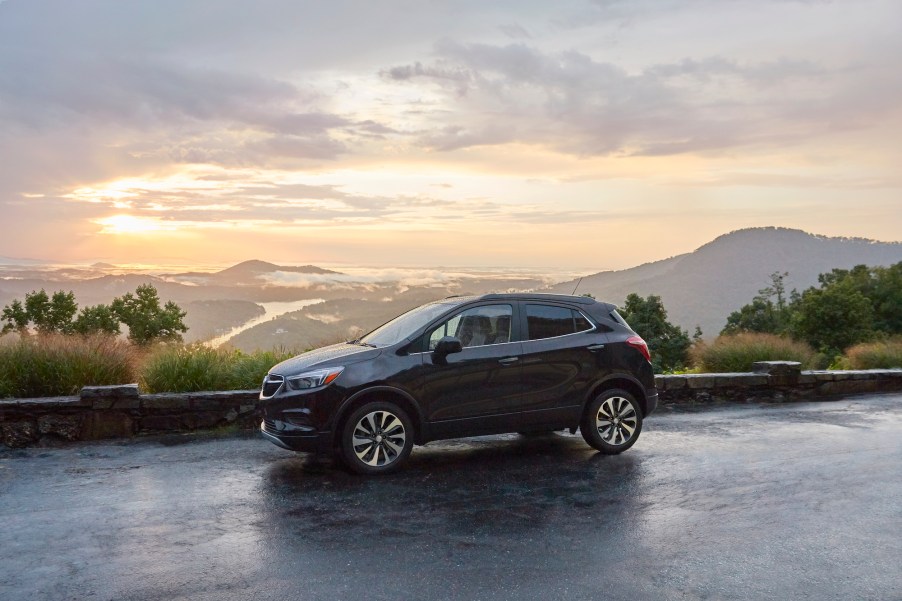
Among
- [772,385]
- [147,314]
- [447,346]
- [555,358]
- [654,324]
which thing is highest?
[147,314]

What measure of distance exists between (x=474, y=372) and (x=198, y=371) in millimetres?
5001

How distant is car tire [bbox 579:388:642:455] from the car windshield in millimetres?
2031

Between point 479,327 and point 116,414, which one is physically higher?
point 479,327

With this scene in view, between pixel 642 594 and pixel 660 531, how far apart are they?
1395 mm

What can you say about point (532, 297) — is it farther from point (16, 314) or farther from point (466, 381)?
point (16, 314)

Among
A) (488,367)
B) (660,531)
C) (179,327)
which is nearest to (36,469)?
(488,367)

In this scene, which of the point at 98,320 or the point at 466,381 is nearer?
the point at 466,381

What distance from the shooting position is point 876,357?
1988 centimetres

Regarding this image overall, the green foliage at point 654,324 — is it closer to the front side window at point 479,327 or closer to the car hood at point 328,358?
the front side window at point 479,327

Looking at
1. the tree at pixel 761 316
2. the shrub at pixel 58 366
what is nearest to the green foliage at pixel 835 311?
the tree at pixel 761 316

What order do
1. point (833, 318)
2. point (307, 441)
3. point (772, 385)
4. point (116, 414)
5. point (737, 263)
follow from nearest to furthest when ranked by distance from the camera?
point (307, 441) < point (116, 414) < point (772, 385) < point (833, 318) < point (737, 263)

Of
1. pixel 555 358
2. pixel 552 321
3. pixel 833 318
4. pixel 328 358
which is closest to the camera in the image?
pixel 328 358

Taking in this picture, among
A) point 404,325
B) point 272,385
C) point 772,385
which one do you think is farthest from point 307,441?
point 772,385

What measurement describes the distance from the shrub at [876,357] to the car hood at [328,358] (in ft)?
50.0
